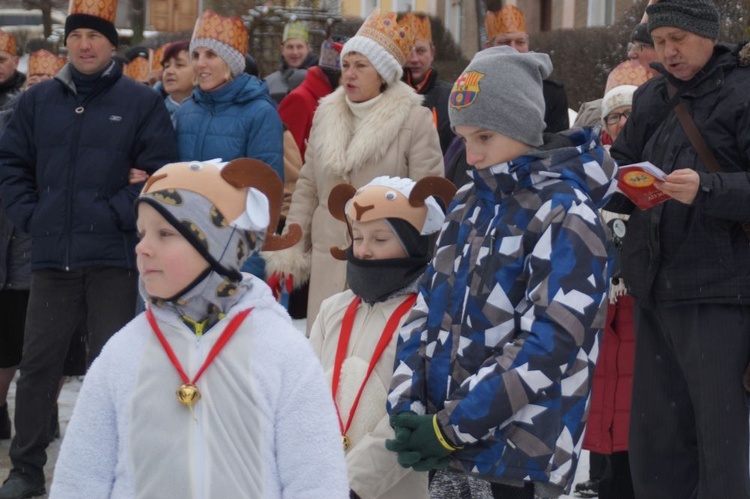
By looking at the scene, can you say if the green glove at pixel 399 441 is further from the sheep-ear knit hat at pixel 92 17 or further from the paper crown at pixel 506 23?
the paper crown at pixel 506 23

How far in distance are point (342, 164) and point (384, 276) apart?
6.11 feet

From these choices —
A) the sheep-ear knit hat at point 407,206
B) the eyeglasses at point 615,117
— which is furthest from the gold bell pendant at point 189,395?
the eyeglasses at point 615,117

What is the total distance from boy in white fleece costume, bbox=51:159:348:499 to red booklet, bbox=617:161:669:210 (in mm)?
1569

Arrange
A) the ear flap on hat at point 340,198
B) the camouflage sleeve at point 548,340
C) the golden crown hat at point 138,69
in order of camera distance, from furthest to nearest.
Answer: the golden crown hat at point 138,69, the ear flap on hat at point 340,198, the camouflage sleeve at point 548,340

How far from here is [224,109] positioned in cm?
638

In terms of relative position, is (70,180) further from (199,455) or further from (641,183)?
(199,455)

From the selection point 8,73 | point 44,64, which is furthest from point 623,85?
point 44,64

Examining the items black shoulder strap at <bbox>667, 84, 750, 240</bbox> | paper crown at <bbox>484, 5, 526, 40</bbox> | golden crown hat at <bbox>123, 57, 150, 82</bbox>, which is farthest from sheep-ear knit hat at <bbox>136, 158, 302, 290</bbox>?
golden crown hat at <bbox>123, 57, 150, 82</bbox>

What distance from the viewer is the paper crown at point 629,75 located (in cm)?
625

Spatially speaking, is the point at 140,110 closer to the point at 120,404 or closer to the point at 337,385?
the point at 337,385

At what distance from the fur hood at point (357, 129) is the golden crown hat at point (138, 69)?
5.42 meters

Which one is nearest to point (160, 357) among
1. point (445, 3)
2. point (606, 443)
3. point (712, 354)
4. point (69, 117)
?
point (712, 354)

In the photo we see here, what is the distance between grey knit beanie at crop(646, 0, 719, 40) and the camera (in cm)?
455

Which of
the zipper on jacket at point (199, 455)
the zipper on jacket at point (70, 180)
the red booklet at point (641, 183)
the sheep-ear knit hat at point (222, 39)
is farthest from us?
the sheep-ear knit hat at point (222, 39)
